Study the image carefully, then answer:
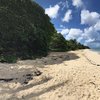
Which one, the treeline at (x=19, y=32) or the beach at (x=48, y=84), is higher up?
the treeline at (x=19, y=32)

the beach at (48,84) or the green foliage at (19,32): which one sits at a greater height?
the green foliage at (19,32)

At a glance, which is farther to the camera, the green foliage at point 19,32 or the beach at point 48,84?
the green foliage at point 19,32

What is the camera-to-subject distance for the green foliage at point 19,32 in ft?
75.2

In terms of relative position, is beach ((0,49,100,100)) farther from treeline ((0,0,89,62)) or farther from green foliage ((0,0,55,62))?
green foliage ((0,0,55,62))

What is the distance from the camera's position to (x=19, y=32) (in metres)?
23.3

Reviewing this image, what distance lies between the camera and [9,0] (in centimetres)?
2522

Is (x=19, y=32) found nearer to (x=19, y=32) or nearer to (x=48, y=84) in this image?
(x=19, y=32)

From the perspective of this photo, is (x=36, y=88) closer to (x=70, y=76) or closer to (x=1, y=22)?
(x=70, y=76)

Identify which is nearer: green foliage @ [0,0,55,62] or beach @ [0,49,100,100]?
beach @ [0,49,100,100]

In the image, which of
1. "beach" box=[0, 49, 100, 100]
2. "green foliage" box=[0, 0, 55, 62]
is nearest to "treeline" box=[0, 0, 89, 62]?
"green foliage" box=[0, 0, 55, 62]

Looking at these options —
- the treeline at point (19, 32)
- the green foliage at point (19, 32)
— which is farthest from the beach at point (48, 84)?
the green foliage at point (19, 32)

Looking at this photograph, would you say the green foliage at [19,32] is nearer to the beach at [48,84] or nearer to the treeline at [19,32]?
the treeline at [19,32]

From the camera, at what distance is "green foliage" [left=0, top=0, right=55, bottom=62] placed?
75.2 ft

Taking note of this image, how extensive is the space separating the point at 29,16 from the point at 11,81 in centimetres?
1591
